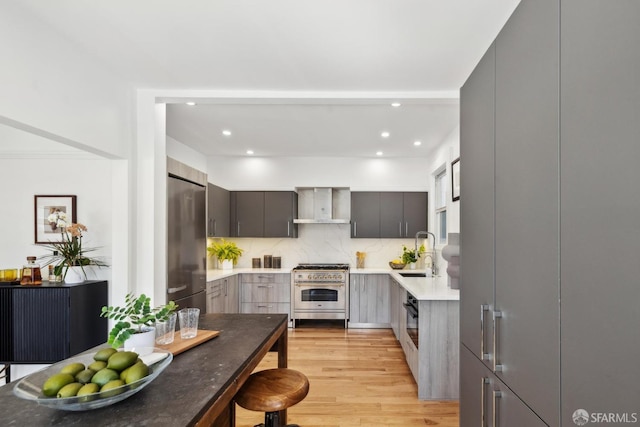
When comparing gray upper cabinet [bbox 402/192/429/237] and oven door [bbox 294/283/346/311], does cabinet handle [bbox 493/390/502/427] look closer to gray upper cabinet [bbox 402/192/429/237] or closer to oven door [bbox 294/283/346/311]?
oven door [bbox 294/283/346/311]

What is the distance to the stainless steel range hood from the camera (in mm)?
5969

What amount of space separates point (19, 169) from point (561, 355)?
163 inches

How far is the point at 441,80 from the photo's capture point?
2758 mm

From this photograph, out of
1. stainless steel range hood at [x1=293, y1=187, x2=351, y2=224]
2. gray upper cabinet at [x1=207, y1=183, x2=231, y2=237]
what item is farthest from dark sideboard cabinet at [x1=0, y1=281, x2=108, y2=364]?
stainless steel range hood at [x1=293, y1=187, x2=351, y2=224]

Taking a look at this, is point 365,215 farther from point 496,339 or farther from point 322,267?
point 496,339

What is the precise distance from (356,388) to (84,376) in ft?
8.68

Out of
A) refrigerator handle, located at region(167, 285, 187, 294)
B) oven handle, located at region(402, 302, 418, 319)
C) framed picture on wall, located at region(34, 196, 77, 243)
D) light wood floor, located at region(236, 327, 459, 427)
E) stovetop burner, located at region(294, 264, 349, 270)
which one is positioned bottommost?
light wood floor, located at region(236, 327, 459, 427)

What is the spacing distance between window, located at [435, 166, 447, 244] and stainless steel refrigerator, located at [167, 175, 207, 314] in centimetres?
313

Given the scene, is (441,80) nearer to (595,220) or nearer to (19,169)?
(595,220)

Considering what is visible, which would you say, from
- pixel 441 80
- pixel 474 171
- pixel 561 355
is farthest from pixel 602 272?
pixel 441 80

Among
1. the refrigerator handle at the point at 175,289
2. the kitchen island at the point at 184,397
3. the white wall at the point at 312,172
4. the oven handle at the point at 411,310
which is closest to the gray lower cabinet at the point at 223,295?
the refrigerator handle at the point at 175,289

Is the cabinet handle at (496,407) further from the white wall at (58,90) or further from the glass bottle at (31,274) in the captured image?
the glass bottle at (31,274)

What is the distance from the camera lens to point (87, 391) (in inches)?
39.5

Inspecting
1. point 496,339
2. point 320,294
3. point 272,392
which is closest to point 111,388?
point 272,392
